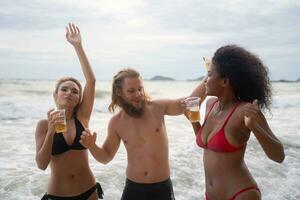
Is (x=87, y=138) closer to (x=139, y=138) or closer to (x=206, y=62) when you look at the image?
(x=139, y=138)

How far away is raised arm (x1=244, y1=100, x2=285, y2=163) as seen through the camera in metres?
2.65

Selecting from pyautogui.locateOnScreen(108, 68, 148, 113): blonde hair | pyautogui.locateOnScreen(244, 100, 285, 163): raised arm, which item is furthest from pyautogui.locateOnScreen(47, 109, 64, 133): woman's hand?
pyautogui.locateOnScreen(244, 100, 285, 163): raised arm

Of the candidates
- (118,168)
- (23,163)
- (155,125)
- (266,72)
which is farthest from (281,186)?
(23,163)

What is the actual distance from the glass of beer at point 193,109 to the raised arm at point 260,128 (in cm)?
81

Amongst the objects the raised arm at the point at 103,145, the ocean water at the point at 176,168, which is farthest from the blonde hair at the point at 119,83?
the ocean water at the point at 176,168

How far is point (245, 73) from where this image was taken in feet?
9.89

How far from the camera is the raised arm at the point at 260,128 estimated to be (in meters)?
2.65

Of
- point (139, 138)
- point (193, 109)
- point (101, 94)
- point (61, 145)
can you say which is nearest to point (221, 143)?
point (193, 109)

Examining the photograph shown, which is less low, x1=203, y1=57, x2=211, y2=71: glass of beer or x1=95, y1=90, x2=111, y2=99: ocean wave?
x1=203, y1=57, x2=211, y2=71: glass of beer

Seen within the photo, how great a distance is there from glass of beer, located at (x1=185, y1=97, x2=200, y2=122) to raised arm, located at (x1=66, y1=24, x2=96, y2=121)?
1.32m

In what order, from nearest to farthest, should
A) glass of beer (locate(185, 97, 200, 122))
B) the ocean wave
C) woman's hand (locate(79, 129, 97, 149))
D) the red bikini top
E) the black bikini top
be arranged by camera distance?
the red bikini top
glass of beer (locate(185, 97, 200, 122))
woman's hand (locate(79, 129, 97, 149))
the black bikini top
the ocean wave

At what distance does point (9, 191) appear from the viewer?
7.19m

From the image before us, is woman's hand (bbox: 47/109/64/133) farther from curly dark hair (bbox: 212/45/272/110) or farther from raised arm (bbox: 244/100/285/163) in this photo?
raised arm (bbox: 244/100/285/163)

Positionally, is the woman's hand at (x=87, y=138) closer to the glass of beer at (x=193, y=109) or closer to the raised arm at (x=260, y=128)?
the glass of beer at (x=193, y=109)
